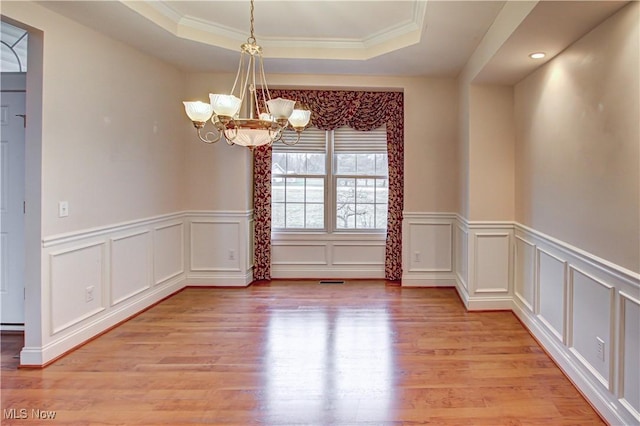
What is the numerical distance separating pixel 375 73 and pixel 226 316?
317cm

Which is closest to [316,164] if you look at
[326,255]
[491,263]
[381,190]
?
[381,190]

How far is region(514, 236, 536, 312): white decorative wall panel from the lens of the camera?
3.31 metres

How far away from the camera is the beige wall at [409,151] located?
14.9 ft

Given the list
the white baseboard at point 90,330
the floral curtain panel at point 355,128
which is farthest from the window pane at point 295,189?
the white baseboard at point 90,330

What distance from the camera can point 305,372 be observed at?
264 centimetres

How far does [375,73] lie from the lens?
14.4 ft

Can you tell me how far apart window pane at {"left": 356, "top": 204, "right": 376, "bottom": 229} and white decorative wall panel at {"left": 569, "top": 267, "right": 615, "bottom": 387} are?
2814 mm

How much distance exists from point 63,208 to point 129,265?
3.13ft

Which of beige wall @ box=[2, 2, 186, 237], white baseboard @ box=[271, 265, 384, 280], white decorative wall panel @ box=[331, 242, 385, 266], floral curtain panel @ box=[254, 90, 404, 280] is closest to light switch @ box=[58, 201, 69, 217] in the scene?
beige wall @ box=[2, 2, 186, 237]

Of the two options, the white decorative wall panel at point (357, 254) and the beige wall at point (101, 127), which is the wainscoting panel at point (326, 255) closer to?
the white decorative wall panel at point (357, 254)

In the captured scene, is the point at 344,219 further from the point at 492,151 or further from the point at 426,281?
the point at 492,151

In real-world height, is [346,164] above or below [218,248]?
above

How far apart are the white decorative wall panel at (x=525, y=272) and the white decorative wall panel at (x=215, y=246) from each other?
3135 mm

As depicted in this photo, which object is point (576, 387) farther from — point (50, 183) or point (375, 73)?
point (50, 183)
